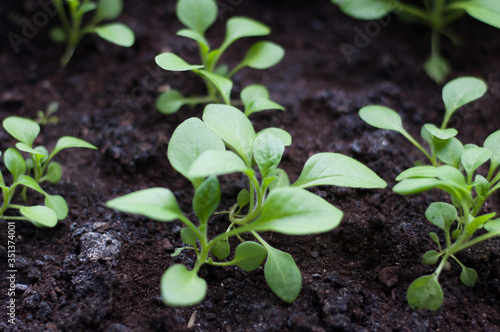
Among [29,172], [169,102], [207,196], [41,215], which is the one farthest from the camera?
[169,102]

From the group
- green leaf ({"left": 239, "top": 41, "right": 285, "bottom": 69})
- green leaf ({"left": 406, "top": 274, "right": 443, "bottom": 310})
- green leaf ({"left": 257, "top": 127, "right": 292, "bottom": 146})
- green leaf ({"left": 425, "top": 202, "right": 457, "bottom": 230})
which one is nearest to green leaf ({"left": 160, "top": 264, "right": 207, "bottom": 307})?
green leaf ({"left": 257, "top": 127, "right": 292, "bottom": 146})

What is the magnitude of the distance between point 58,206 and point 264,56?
2.90ft

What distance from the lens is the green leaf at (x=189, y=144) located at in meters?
1.19

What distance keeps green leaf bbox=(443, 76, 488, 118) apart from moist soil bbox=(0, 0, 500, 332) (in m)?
0.21

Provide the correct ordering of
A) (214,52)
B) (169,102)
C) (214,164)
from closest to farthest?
(214,164), (214,52), (169,102)

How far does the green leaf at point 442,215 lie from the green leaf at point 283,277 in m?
0.41

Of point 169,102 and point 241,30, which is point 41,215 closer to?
point 169,102

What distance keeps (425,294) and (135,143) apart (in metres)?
1.07

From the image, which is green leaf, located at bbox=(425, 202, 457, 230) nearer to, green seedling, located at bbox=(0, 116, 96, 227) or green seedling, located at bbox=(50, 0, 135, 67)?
green seedling, located at bbox=(0, 116, 96, 227)

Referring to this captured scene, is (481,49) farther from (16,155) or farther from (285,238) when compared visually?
(16,155)

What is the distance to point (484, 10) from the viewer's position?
175cm

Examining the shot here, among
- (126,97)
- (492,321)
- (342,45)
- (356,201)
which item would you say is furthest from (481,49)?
(126,97)

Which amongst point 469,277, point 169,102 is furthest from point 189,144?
point 469,277

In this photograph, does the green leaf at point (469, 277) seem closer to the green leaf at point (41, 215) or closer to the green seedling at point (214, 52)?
the green seedling at point (214, 52)
